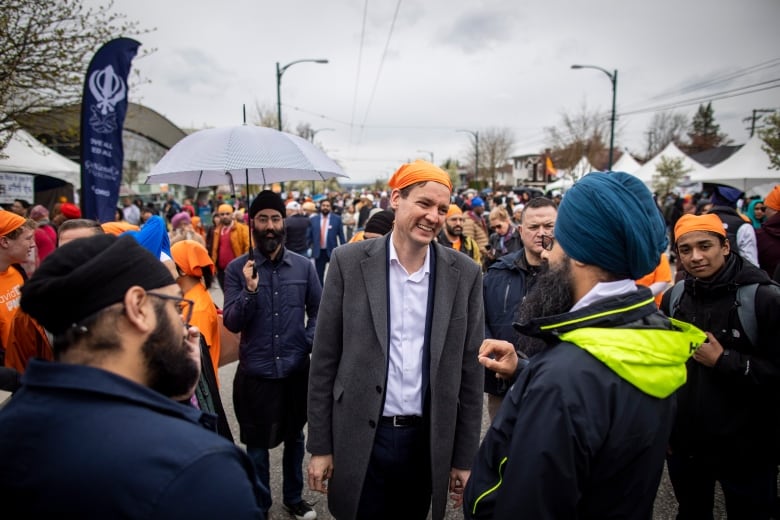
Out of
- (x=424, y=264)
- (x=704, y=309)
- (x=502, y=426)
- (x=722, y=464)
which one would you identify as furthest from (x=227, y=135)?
(x=722, y=464)

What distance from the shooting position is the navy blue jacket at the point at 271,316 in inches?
124

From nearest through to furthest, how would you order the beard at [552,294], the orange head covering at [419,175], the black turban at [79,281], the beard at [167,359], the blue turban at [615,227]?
1. the black turban at [79,281]
2. the beard at [167,359]
3. the blue turban at [615,227]
4. the beard at [552,294]
5. the orange head covering at [419,175]

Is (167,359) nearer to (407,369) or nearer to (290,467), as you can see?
(407,369)

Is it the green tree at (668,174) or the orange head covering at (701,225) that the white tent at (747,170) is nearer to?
the green tree at (668,174)

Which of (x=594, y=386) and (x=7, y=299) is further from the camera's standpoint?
(x=7, y=299)

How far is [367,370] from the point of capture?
2.25m

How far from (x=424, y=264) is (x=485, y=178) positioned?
61183mm

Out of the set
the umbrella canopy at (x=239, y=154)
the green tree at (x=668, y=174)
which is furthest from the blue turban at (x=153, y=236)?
the green tree at (x=668, y=174)

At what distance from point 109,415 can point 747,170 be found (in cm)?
2323

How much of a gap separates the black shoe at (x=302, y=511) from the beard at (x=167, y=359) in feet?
7.98

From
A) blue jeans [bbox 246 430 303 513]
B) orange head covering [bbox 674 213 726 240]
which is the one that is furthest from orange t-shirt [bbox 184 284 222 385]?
orange head covering [bbox 674 213 726 240]

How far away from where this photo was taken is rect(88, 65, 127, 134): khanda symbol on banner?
210 inches

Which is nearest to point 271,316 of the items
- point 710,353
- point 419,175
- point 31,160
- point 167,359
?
point 419,175

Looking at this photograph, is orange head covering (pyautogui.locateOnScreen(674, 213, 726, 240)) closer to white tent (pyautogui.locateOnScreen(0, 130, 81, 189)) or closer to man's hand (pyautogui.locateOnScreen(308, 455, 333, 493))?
man's hand (pyautogui.locateOnScreen(308, 455, 333, 493))
